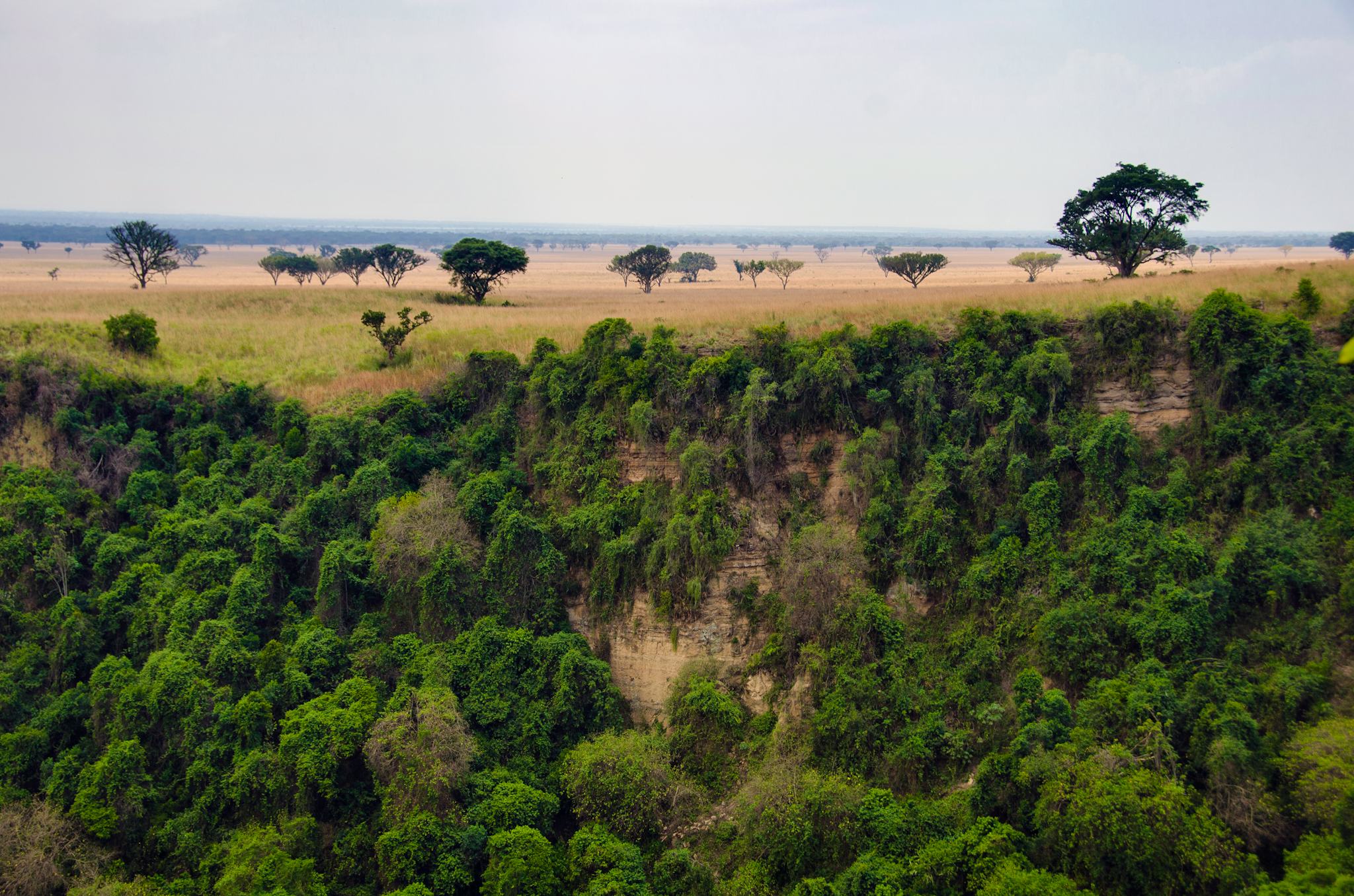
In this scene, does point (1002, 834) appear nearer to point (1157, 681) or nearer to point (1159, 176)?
point (1157, 681)

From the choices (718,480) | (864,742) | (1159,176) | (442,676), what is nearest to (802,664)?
(864,742)

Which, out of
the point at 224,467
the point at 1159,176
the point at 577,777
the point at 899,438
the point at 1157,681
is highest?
the point at 1159,176

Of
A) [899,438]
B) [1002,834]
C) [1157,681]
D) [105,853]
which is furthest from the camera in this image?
[899,438]

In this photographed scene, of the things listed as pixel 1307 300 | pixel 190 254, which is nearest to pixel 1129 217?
pixel 1307 300

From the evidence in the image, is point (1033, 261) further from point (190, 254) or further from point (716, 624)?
point (190, 254)

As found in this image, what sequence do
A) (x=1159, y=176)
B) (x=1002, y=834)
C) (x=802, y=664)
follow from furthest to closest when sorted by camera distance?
(x=1159, y=176)
(x=802, y=664)
(x=1002, y=834)

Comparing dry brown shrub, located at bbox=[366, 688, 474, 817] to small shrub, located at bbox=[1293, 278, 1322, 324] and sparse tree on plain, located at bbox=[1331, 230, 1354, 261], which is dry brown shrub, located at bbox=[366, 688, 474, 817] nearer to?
small shrub, located at bbox=[1293, 278, 1322, 324]

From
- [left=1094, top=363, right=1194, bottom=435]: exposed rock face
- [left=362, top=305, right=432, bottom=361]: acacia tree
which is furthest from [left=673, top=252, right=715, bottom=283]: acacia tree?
[left=1094, top=363, right=1194, bottom=435]: exposed rock face
